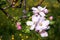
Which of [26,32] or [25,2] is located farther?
[25,2]

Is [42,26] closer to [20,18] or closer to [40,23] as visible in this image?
[40,23]

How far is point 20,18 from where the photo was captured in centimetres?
155

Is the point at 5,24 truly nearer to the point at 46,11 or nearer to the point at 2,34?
the point at 2,34

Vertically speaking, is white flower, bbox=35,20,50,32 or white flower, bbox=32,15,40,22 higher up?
white flower, bbox=32,15,40,22

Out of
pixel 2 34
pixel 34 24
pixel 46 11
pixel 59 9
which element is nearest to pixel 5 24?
pixel 2 34

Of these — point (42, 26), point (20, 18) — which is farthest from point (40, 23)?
point (20, 18)

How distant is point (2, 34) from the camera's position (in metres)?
1.48

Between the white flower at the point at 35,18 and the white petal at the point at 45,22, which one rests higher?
the white flower at the point at 35,18

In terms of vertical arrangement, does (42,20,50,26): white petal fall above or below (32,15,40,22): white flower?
below

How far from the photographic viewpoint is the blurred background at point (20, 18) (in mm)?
1486

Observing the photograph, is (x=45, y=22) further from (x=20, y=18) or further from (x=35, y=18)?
(x=20, y=18)

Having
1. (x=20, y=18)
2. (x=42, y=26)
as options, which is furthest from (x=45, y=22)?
(x=20, y=18)

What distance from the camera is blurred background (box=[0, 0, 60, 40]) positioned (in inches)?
58.5

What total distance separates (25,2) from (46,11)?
175 mm
